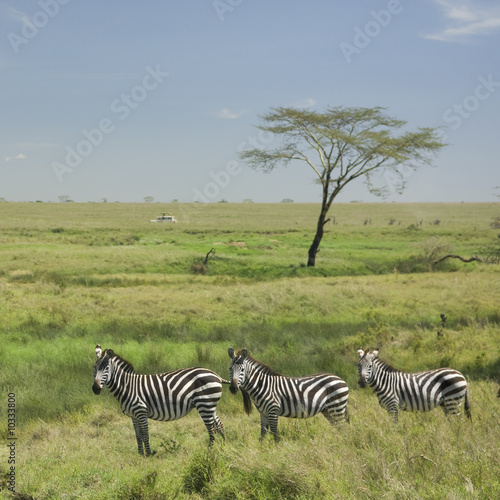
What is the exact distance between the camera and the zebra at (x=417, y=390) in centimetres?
714

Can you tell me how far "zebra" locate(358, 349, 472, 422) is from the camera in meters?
7.14

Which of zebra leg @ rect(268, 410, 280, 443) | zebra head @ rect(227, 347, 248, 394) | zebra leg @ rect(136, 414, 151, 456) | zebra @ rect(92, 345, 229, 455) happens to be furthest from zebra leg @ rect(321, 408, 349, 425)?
zebra leg @ rect(136, 414, 151, 456)

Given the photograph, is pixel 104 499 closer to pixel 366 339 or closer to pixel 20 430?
pixel 20 430

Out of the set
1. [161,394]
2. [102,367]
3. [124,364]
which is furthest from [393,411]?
[102,367]

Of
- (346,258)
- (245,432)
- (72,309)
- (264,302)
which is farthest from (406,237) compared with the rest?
(245,432)

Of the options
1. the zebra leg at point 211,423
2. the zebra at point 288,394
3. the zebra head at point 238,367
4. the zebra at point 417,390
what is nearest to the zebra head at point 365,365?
the zebra at point 417,390

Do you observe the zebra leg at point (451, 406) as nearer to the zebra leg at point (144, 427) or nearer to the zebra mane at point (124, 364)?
the zebra leg at point (144, 427)

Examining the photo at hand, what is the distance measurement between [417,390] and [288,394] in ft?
6.00

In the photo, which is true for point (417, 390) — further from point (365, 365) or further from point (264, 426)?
point (264, 426)

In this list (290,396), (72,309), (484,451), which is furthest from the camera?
(72,309)

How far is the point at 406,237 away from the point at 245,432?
5119cm

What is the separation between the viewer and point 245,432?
732 cm

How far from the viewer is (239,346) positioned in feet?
48.0

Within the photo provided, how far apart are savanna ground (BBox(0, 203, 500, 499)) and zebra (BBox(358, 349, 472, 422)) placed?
203mm
